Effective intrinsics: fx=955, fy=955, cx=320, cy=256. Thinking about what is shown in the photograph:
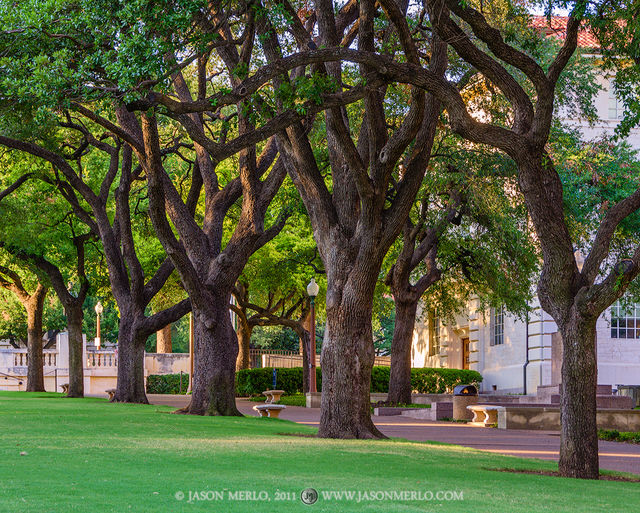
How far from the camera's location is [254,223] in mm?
21891

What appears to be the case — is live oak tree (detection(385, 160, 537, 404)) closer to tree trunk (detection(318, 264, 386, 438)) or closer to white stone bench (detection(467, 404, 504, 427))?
white stone bench (detection(467, 404, 504, 427))

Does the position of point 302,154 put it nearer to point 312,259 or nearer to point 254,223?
point 254,223

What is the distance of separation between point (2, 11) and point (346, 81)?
9056mm

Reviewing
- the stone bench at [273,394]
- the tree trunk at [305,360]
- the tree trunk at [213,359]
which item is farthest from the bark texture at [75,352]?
the tree trunk at [213,359]

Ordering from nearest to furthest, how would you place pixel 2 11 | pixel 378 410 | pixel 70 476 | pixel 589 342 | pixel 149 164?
pixel 70 476
pixel 589 342
pixel 2 11
pixel 149 164
pixel 378 410

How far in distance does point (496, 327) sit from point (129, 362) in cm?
1940

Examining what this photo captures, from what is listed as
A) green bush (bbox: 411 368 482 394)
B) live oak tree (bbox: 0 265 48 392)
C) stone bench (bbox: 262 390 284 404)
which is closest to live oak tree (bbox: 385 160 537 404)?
stone bench (bbox: 262 390 284 404)

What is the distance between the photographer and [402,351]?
3036 centimetres

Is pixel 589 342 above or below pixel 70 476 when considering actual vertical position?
above

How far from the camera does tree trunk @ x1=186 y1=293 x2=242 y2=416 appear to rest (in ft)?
71.4

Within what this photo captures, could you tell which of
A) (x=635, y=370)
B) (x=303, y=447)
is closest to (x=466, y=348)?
(x=635, y=370)

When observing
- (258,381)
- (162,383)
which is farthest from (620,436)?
(162,383)

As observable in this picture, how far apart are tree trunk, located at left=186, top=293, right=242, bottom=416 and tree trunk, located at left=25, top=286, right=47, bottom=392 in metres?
16.5

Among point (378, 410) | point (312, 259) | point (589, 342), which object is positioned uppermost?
point (312, 259)
